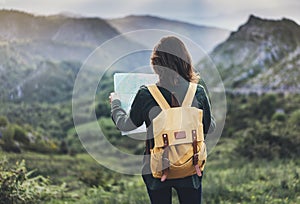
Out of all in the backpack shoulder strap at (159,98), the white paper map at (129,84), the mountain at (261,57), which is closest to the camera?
the backpack shoulder strap at (159,98)

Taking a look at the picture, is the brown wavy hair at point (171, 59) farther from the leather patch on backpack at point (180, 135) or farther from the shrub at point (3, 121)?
the shrub at point (3, 121)

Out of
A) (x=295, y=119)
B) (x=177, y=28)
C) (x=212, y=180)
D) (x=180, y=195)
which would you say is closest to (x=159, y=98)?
(x=180, y=195)

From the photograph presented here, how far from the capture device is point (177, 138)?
250cm

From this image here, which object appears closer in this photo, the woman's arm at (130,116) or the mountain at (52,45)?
the woman's arm at (130,116)

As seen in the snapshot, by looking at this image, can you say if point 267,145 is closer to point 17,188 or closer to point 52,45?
point 52,45

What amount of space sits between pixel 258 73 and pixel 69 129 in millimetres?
3079

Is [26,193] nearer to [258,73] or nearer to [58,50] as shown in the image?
[58,50]

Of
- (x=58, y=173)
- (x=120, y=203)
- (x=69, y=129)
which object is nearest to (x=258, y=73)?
(x=69, y=129)

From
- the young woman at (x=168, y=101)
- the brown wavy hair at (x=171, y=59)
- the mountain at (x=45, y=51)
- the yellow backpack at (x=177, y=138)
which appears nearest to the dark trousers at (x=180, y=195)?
the young woman at (x=168, y=101)

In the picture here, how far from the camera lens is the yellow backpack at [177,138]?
2479mm

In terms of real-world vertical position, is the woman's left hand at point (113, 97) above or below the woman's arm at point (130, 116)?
above

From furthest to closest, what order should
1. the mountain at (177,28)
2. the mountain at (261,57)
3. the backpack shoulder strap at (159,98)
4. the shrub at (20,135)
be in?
the mountain at (261,57), the mountain at (177,28), the shrub at (20,135), the backpack shoulder strap at (159,98)

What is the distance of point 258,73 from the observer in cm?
830

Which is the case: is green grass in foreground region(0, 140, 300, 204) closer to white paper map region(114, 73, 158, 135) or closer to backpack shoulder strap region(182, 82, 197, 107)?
white paper map region(114, 73, 158, 135)
